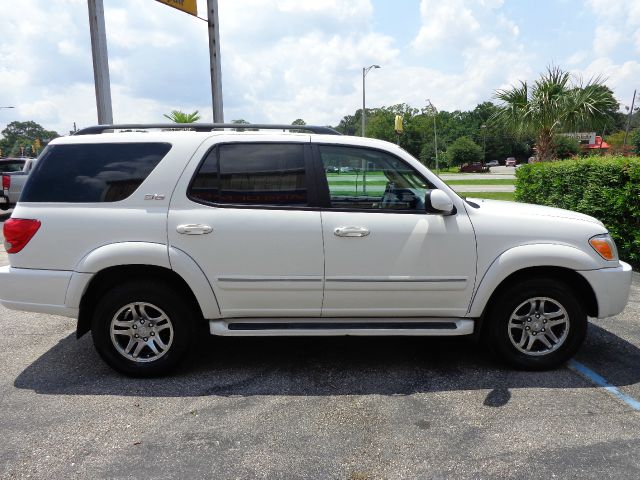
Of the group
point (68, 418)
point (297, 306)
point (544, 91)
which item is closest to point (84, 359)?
point (68, 418)

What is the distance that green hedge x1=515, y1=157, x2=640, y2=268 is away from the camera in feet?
22.7

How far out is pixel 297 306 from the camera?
3.76 metres

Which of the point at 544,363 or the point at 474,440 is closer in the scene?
the point at 474,440

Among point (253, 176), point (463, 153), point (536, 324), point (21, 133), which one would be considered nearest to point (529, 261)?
point (536, 324)

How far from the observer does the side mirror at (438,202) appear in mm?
3609

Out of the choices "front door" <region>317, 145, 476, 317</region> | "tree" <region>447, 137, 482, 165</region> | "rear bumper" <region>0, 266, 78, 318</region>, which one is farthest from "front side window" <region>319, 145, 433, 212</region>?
"tree" <region>447, 137, 482, 165</region>

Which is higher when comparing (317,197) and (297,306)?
(317,197)

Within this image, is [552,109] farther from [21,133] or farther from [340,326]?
[21,133]

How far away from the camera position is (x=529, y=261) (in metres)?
3.67

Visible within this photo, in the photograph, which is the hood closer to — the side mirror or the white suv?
the white suv

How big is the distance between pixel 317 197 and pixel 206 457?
1905 mm

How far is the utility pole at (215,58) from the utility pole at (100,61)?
9.35 ft

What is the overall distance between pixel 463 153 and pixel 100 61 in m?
69.9

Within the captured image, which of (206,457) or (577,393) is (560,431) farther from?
(206,457)
